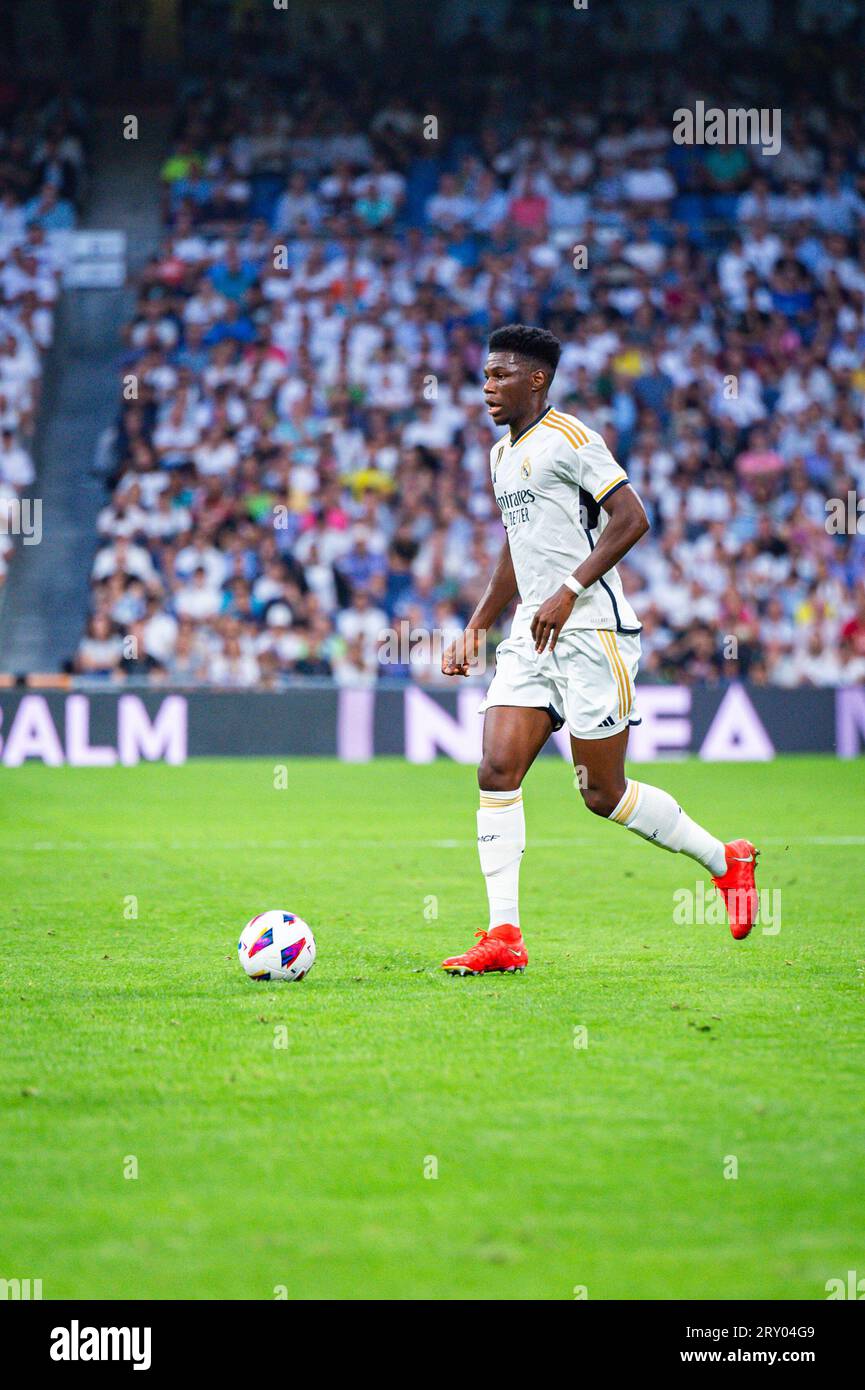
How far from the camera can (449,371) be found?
22.0 meters

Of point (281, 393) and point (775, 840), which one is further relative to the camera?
point (281, 393)

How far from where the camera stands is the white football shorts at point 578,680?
6.53 m

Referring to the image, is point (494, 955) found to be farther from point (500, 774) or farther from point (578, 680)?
point (578, 680)

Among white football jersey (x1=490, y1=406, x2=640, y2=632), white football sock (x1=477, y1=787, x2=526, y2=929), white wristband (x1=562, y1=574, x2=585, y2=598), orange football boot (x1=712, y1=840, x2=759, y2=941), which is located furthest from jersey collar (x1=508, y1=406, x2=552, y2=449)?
orange football boot (x1=712, y1=840, x2=759, y2=941)

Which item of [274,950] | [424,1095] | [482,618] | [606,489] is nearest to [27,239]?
[482,618]

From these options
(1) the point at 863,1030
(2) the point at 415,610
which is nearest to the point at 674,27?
(2) the point at 415,610

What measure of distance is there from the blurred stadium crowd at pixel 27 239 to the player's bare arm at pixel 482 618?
578 inches

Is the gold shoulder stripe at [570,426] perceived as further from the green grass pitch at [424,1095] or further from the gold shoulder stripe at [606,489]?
the green grass pitch at [424,1095]

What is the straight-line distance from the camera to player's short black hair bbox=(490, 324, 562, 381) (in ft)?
21.8
